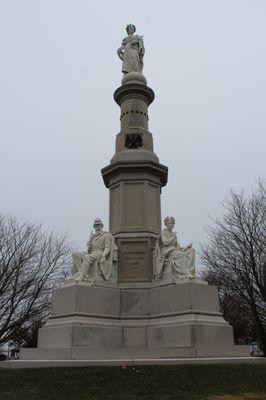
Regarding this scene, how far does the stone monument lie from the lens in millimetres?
12430

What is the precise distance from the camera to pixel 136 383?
29.9 feet

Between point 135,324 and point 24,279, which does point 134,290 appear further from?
point 24,279

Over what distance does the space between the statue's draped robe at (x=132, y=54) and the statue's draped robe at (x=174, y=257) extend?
23.7 feet

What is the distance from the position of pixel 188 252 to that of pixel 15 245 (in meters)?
15.3

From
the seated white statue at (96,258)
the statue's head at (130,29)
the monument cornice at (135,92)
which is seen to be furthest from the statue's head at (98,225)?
the statue's head at (130,29)

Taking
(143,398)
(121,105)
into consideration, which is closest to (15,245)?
(121,105)

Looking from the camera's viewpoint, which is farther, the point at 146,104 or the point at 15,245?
the point at 15,245

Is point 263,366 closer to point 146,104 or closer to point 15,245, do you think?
point 146,104

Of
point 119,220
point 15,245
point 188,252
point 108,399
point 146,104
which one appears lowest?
point 108,399

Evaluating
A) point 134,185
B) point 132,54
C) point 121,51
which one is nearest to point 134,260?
point 134,185

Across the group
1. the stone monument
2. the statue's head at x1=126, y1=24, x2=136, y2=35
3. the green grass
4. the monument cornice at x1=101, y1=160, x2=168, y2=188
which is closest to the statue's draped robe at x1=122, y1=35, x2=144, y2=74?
the statue's head at x1=126, y1=24, x2=136, y2=35

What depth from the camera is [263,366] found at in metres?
10.7

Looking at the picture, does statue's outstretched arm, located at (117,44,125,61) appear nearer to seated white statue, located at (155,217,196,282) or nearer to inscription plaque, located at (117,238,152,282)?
seated white statue, located at (155,217,196,282)

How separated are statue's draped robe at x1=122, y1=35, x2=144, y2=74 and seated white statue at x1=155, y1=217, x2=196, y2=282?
6.82 m
